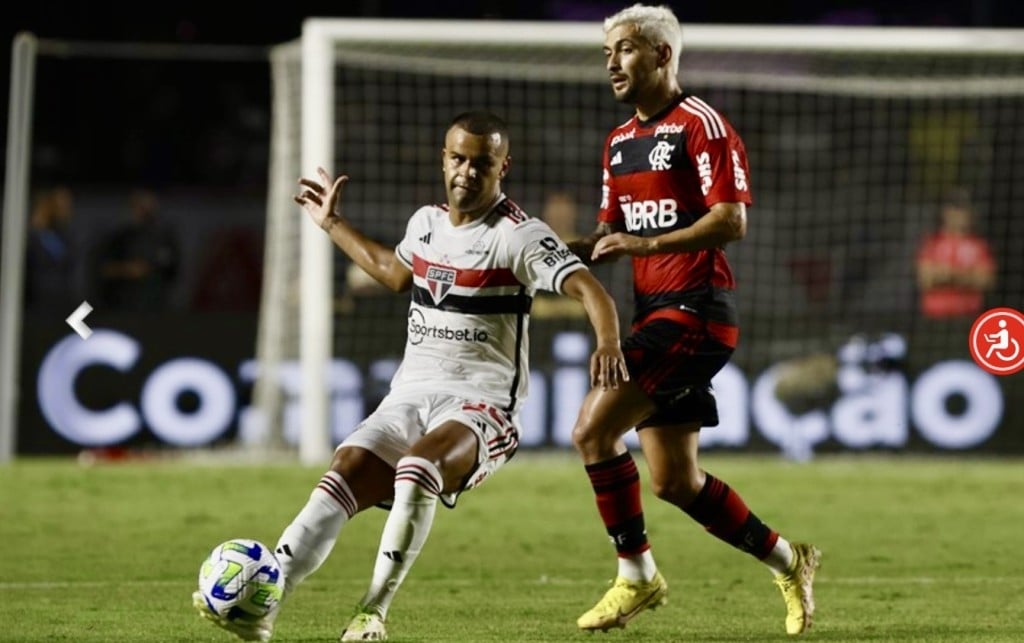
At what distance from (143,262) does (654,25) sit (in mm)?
11807

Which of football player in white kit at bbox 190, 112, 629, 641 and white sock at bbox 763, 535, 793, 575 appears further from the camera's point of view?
white sock at bbox 763, 535, 793, 575

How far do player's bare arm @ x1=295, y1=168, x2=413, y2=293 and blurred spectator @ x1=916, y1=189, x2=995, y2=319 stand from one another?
33.2 feet

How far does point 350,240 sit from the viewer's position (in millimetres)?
7348

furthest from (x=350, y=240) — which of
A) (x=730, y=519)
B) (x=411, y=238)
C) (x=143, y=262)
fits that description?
(x=143, y=262)

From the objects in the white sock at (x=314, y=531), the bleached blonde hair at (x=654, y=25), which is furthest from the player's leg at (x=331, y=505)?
the bleached blonde hair at (x=654, y=25)

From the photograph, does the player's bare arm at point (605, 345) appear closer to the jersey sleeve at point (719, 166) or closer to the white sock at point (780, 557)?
the jersey sleeve at point (719, 166)

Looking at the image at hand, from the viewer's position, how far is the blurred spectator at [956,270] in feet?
55.3

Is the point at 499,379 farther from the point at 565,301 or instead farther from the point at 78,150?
the point at 78,150

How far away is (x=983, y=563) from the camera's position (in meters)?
9.68

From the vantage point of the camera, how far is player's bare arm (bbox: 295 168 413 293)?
723 cm

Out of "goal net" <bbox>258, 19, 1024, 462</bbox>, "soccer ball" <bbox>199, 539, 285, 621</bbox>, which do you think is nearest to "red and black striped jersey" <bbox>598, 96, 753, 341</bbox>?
"soccer ball" <bbox>199, 539, 285, 621</bbox>

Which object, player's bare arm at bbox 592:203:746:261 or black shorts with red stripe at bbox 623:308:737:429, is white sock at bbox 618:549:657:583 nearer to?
black shorts with red stripe at bbox 623:308:737:429

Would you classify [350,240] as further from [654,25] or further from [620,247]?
[654,25]

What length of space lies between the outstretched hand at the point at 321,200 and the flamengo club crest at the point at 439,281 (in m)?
0.59
